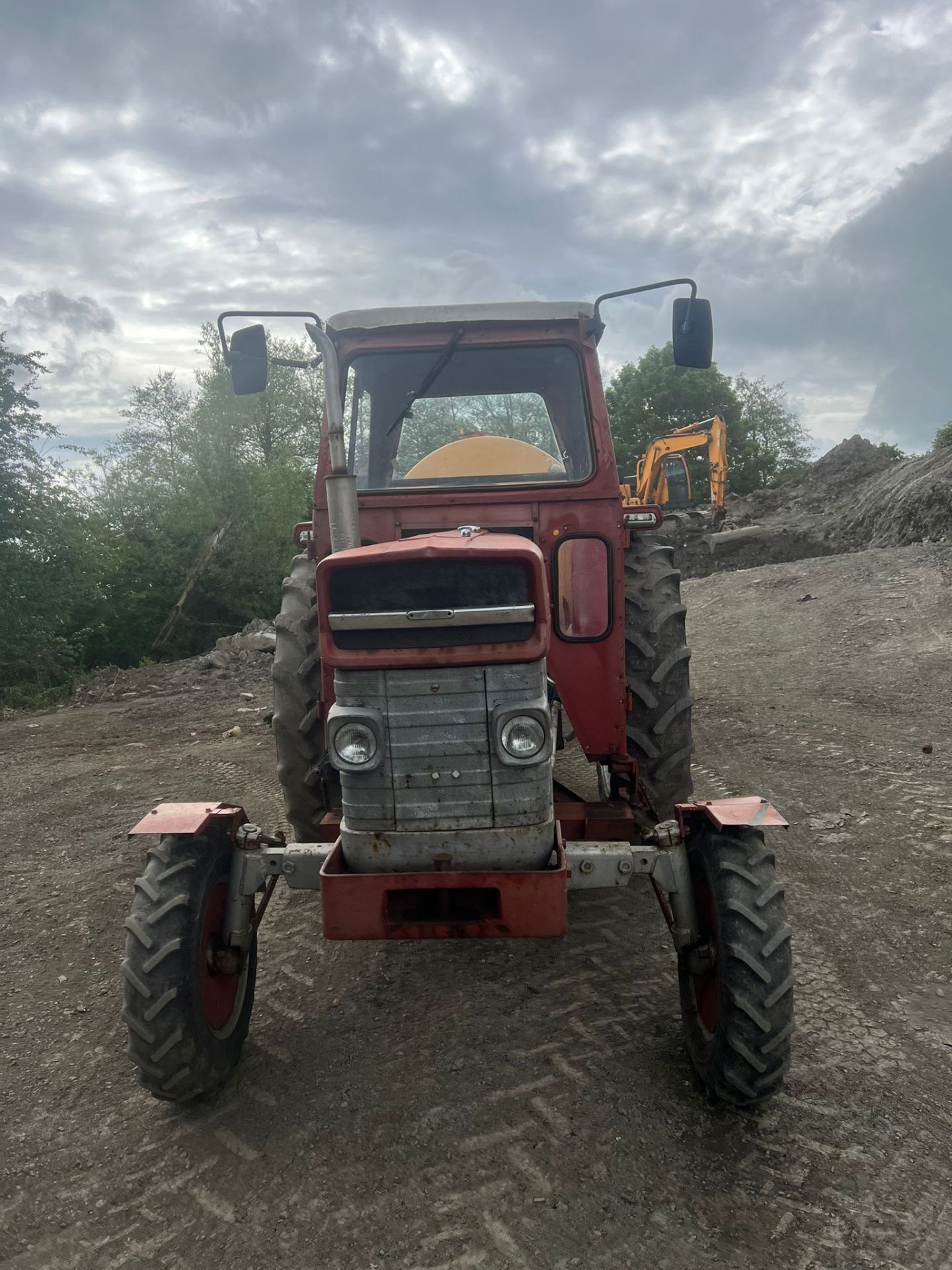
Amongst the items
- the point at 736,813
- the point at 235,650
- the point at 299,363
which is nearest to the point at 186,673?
the point at 235,650

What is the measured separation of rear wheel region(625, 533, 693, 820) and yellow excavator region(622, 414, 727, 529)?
1375 cm

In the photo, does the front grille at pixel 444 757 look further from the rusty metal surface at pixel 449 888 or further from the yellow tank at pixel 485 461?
the yellow tank at pixel 485 461

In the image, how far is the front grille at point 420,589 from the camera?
102 inches

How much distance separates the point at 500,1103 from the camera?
2.66 metres

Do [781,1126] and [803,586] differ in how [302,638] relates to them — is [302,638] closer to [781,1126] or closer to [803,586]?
[781,1126]

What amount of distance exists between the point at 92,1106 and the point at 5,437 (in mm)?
13038

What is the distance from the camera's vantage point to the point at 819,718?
7156mm

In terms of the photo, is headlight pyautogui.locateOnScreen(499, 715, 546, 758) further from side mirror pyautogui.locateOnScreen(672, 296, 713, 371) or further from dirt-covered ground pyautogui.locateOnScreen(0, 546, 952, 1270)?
side mirror pyautogui.locateOnScreen(672, 296, 713, 371)

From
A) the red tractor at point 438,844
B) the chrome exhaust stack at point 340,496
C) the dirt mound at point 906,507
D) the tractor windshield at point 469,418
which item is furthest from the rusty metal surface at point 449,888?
the dirt mound at point 906,507

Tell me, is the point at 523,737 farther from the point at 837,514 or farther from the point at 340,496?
the point at 837,514

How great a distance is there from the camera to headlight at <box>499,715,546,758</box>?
8.52ft

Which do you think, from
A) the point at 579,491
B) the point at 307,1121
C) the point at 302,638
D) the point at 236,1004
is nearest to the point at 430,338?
the point at 579,491

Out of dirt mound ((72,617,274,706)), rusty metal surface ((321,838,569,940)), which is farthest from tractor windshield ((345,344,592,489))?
dirt mound ((72,617,274,706))

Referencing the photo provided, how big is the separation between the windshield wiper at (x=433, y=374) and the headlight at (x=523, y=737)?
1.88 m
